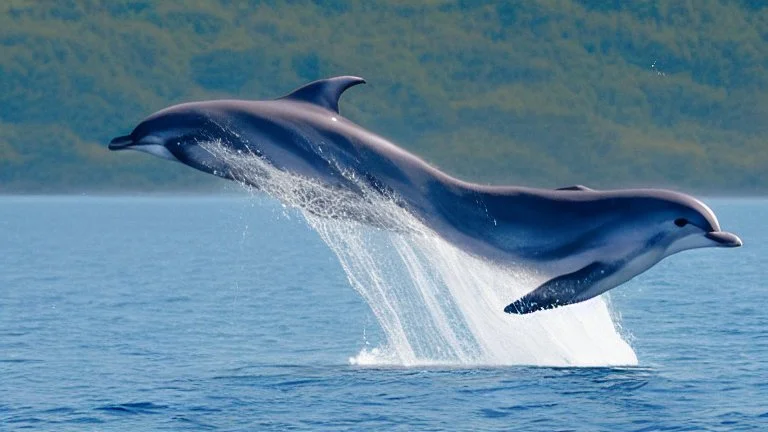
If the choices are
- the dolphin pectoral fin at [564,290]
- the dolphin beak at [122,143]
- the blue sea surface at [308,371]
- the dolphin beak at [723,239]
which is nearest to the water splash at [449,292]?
the dolphin pectoral fin at [564,290]

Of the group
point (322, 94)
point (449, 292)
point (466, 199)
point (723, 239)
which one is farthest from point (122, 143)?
point (449, 292)

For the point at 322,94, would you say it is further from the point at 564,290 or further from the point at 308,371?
the point at 308,371

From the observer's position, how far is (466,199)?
92.8 feet

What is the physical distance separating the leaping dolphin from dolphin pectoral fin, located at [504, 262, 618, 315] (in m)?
0.02

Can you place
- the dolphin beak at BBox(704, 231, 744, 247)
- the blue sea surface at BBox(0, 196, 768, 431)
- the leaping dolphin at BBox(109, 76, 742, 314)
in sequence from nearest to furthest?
the dolphin beak at BBox(704, 231, 744, 247) < the leaping dolphin at BBox(109, 76, 742, 314) < the blue sea surface at BBox(0, 196, 768, 431)

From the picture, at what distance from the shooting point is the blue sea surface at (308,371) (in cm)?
3139

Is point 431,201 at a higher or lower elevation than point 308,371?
A: higher

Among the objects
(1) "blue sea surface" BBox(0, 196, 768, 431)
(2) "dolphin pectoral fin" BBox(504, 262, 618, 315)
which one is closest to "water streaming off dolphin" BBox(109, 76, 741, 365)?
(2) "dolphin pectoral fin" BBox(504, 262, 618, 315)

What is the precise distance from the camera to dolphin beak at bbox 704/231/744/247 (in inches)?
1038

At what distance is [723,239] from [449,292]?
11.2m

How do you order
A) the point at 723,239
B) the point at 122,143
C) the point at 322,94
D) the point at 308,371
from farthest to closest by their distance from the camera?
the point at 308,371, the point at 322,94, the point at 122,143, the point at 723,239

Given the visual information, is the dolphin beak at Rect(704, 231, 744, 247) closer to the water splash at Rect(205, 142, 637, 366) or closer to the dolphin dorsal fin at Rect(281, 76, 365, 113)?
the water splash at Rect(205, 142, 637, 366)

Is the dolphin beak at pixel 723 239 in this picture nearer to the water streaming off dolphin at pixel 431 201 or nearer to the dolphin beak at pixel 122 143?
the water streaming off dolphin at pixel 431 201

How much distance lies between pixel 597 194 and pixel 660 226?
153cm
